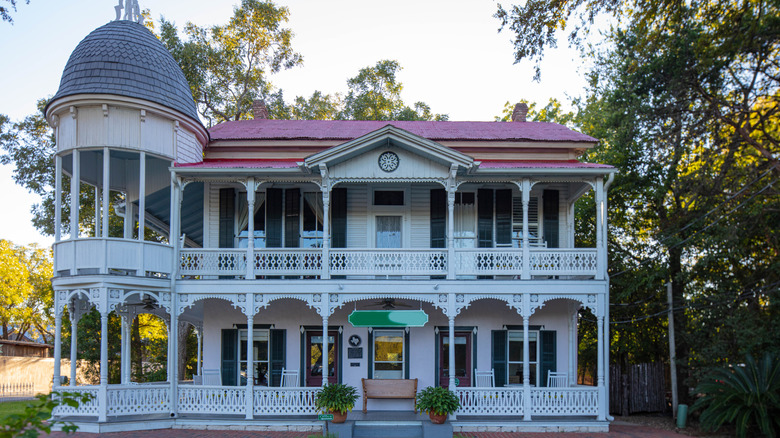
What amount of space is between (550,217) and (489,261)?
113 inches

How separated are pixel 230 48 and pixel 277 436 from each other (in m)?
19.5

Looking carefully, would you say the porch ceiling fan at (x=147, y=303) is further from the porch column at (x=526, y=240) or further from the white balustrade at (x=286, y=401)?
the porch column at (x=526, y=240)

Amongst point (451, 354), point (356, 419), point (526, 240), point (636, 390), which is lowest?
point (636, 390)

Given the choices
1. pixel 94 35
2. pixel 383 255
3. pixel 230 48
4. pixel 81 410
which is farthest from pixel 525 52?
pixel 230 48

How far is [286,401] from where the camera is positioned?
51.5ft

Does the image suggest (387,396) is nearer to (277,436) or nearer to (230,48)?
(277,436)

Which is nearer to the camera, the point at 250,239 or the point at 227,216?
the point at 250,239

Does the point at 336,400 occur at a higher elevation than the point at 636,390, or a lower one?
higher

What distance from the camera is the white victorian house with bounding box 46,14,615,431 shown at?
15414mm

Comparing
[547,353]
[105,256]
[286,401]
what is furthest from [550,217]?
[105,256]

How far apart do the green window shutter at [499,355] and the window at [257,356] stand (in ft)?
20.7

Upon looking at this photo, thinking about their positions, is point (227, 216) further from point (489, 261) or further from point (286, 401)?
point (489, 261)

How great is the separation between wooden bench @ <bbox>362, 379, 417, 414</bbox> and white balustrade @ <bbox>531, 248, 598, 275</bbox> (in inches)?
170

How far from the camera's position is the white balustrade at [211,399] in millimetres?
15633
